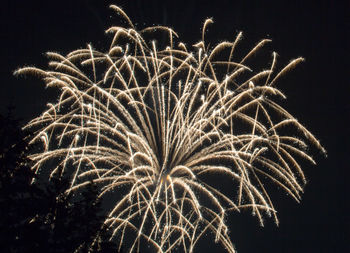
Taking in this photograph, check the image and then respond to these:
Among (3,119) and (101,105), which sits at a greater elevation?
(3,119)

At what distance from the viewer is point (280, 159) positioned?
31.8 metres

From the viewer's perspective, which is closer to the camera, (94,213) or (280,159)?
(94,213)

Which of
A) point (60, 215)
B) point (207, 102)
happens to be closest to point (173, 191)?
point (207, 102)

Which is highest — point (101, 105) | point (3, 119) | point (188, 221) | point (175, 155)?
point (3, 119)

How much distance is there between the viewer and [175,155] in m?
31.9

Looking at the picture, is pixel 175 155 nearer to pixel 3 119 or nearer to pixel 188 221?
pixel 188 221

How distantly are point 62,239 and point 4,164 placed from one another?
3716 millimetres

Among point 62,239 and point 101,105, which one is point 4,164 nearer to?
point 62,239

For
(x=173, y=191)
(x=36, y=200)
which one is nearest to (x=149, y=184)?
(x=173, y=191)

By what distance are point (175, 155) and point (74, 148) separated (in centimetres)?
520

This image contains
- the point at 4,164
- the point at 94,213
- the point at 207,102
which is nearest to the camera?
the point at 4,164

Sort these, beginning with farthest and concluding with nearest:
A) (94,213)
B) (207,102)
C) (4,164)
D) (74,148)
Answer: (207,102), (74,148), (94,213), (4,164)

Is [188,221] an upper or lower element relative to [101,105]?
lower

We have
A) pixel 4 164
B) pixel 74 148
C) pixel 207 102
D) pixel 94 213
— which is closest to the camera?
pixel 4 164
